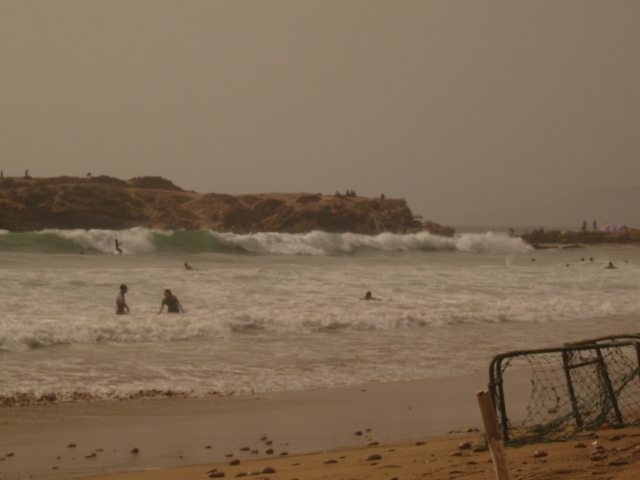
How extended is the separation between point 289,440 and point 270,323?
7.73m

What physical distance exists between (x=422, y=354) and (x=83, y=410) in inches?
237

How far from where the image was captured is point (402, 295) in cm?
2012

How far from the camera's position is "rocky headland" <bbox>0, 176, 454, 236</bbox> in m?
49.1

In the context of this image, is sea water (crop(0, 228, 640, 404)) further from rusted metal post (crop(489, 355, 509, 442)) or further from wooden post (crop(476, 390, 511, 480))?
wooden post (crop(476, 390, 511, 480))

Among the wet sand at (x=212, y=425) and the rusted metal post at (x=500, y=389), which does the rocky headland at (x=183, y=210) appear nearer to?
the wet sand at (x=212, y=425)

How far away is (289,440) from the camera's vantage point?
267 inches

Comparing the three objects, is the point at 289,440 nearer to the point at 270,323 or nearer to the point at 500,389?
the point at 500,389

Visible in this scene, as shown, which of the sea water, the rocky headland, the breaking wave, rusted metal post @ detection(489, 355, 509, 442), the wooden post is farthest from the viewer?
the rocky headland

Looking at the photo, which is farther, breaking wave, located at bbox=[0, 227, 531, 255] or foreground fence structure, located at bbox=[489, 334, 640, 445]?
breaking wave, located at bbox=[0, 227, 531, 255]

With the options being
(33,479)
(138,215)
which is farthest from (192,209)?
(33,479)

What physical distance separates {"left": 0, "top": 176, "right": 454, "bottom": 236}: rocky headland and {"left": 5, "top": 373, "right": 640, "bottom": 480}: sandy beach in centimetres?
4250

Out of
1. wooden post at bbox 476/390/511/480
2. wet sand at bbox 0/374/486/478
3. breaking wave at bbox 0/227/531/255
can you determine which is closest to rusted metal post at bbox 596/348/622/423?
wet sand at bbox 0/374/486/478

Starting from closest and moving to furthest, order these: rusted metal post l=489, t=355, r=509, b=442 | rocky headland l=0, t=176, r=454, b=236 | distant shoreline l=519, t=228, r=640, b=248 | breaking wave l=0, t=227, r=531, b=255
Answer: rusted metal post l=489, t=355, r=509, b=442
breaking wave l=0, t=227, r=531, b=255
rocky headland l=0, t=176, r=454, b=236
distant shoreline l=519, t=228, r=640, b=248

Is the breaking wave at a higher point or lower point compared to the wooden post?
higher
